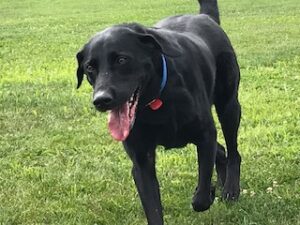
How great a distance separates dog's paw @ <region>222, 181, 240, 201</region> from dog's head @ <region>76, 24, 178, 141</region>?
1.48 m

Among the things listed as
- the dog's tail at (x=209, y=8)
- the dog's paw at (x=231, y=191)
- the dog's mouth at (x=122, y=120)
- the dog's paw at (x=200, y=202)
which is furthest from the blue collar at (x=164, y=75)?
the dog's tail at (x=209, y=8)

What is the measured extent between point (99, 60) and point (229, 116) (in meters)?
1.83

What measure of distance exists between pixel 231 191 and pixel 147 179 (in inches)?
39.5

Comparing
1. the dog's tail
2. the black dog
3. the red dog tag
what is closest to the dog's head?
the black dog

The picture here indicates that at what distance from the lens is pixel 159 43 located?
3.96m

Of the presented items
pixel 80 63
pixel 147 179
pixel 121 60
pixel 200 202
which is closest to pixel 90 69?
pixel 121 60

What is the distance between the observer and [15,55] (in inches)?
534

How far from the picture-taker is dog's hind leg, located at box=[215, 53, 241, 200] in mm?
5227

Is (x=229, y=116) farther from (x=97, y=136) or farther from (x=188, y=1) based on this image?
(x=188, y=1)

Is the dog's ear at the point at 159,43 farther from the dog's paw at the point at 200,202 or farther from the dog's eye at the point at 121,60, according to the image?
the dog's paw at the point at 200,202

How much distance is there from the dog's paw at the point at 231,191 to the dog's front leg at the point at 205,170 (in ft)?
1.94

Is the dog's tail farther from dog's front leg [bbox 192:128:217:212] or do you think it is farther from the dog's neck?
the dog's neck

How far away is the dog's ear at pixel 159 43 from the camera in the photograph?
3959 mm

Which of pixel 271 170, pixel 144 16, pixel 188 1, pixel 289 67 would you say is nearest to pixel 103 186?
pixel 271 170
